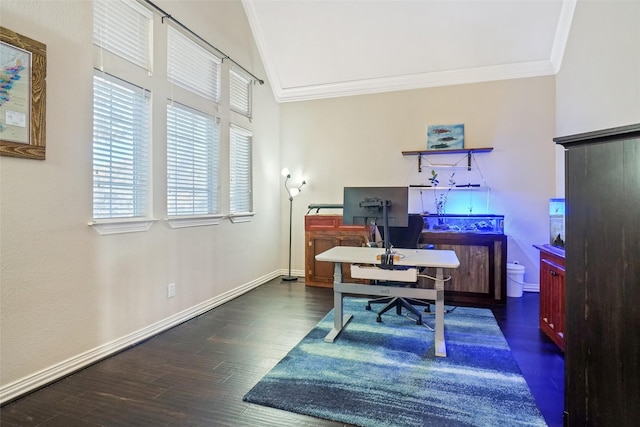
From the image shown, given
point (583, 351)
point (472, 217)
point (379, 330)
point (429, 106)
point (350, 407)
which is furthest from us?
point (429, 106)

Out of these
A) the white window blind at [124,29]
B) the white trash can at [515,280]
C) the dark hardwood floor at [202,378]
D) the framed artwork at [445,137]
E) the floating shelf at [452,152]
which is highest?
the white window blind at [124,29]

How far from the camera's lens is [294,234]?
5.22 metres

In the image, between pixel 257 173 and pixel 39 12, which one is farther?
pixel 257 173

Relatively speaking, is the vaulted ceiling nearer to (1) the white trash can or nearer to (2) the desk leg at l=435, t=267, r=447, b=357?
(1) the white trash can

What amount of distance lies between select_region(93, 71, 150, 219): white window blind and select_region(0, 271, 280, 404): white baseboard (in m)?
1.02

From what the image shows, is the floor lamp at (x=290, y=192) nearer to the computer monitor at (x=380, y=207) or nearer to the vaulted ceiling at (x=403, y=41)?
the vaulted ceiling at (x=403, y=41)

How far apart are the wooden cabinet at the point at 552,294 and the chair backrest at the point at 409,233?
1.12 metres

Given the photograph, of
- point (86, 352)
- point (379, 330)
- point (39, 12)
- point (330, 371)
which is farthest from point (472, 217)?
point (39, 12)

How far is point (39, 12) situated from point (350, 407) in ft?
10.2

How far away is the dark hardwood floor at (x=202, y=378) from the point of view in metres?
1.77

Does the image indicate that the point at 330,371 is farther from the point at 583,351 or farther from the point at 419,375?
the point at 583,351

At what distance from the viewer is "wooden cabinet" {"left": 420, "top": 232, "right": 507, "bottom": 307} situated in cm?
380

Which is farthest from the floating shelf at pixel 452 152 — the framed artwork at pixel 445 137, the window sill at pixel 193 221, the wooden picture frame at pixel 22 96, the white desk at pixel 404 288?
the wooden picture frame at pixel 22 96

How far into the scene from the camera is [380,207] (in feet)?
8.86
